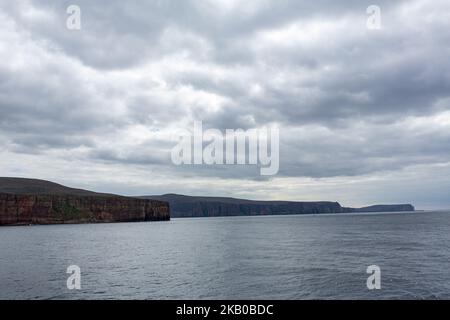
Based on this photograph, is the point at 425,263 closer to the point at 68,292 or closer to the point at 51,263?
the point at 68,292

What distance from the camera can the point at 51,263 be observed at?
6531 cm

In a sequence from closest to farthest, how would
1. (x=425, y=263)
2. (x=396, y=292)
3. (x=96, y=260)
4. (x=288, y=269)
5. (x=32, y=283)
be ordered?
(x=396, y=292), (x=32, y=283), (x=288, y=269), (x=425, y=263), (x=96, y=260)

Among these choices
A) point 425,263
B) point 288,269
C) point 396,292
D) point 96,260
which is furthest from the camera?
point 96,260
